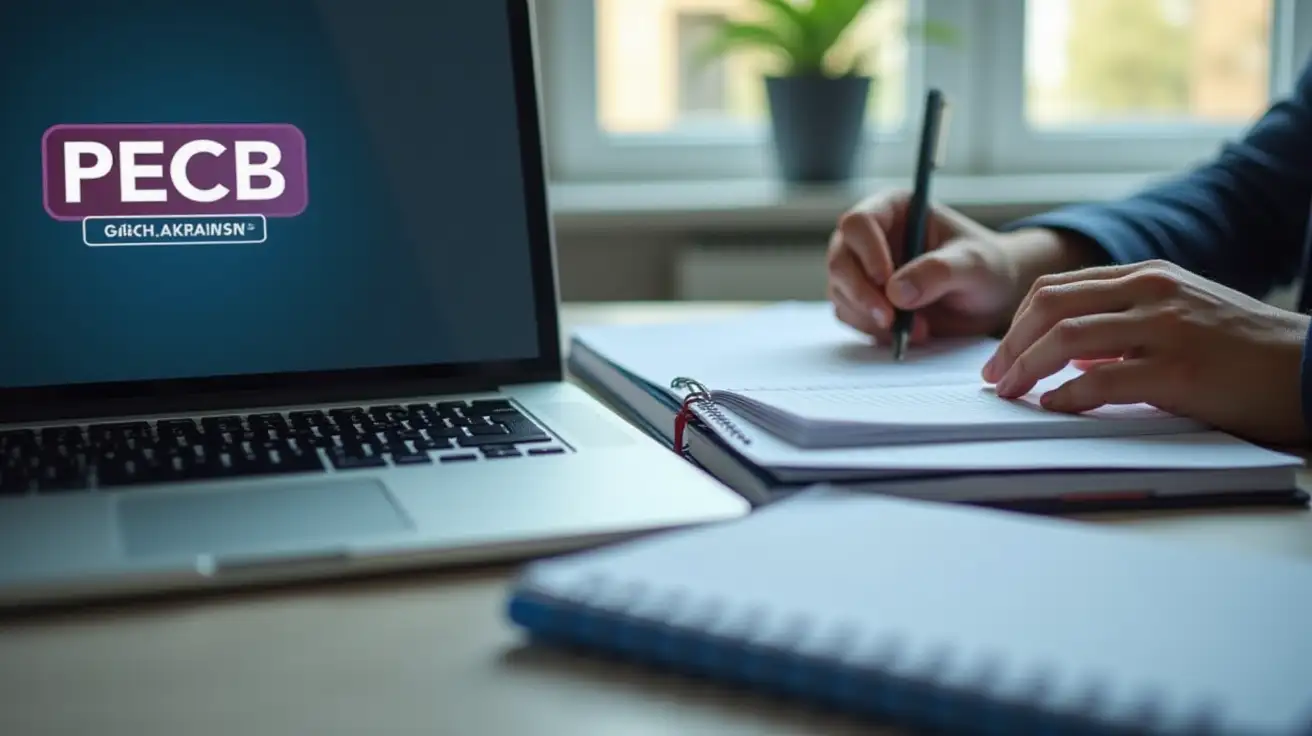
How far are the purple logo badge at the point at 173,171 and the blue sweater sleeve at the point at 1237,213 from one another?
64cm

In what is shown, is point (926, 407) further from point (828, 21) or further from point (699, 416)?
point (828, 21)

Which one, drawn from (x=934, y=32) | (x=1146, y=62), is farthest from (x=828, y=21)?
(x=1146, y=62)

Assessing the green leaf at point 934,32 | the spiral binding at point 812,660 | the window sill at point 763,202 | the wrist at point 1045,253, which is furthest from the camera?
the green leaf at point 934,32

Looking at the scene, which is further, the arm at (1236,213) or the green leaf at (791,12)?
the green leaf at (791,12)

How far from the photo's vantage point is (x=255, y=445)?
653mm

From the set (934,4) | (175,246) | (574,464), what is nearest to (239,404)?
(175,246)

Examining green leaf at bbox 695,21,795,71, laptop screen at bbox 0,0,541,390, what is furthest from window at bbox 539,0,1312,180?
laptop screen at bbox 0,0,541,390

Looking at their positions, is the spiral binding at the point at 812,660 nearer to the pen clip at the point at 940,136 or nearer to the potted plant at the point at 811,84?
the pen clip at the point at 940,136

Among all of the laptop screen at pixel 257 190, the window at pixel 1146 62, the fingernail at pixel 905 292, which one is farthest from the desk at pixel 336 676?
the window at pixel 1146 62

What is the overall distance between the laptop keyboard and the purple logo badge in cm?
14

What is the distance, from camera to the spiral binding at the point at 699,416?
660 mm

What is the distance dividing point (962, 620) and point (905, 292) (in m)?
0.56

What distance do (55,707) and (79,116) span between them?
46cm

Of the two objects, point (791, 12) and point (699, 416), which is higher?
point (791, 12)
